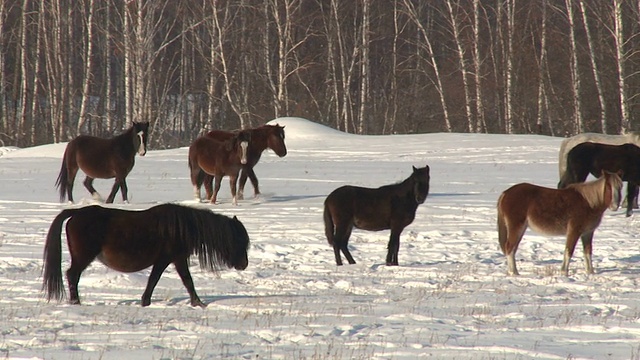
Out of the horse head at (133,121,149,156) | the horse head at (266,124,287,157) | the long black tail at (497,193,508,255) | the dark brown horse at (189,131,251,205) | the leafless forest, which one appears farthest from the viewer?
the leafless forest

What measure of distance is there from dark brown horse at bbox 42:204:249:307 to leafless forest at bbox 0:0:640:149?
2545cm

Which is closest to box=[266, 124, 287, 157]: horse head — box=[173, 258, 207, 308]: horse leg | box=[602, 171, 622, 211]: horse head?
box=[602, 171, 622, 211]: horse head

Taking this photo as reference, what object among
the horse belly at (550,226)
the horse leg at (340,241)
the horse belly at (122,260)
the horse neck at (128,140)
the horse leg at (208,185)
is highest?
the horse neck at (128,140)

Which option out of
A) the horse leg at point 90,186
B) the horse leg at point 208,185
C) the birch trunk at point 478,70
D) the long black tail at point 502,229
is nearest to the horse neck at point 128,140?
the horse leg at point 90,186

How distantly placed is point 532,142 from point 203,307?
986 inches

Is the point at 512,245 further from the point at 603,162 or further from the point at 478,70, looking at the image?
the point at 478,70

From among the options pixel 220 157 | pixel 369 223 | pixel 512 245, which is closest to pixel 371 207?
pixel 369 223

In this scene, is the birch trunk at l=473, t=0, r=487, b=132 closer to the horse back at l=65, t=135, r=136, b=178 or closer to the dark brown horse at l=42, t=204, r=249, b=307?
the horse back at l=65, t=135, r=136, b=178

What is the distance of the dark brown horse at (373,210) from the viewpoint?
12.1m

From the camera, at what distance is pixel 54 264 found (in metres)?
8.64

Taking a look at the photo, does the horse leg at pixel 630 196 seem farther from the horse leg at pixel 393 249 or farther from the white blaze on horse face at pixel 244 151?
the white blaze on horse face at pixel 244 151

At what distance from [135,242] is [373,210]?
432cm

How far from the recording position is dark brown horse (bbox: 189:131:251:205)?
60.0ft

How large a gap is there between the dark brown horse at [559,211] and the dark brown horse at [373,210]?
139 centimetres
